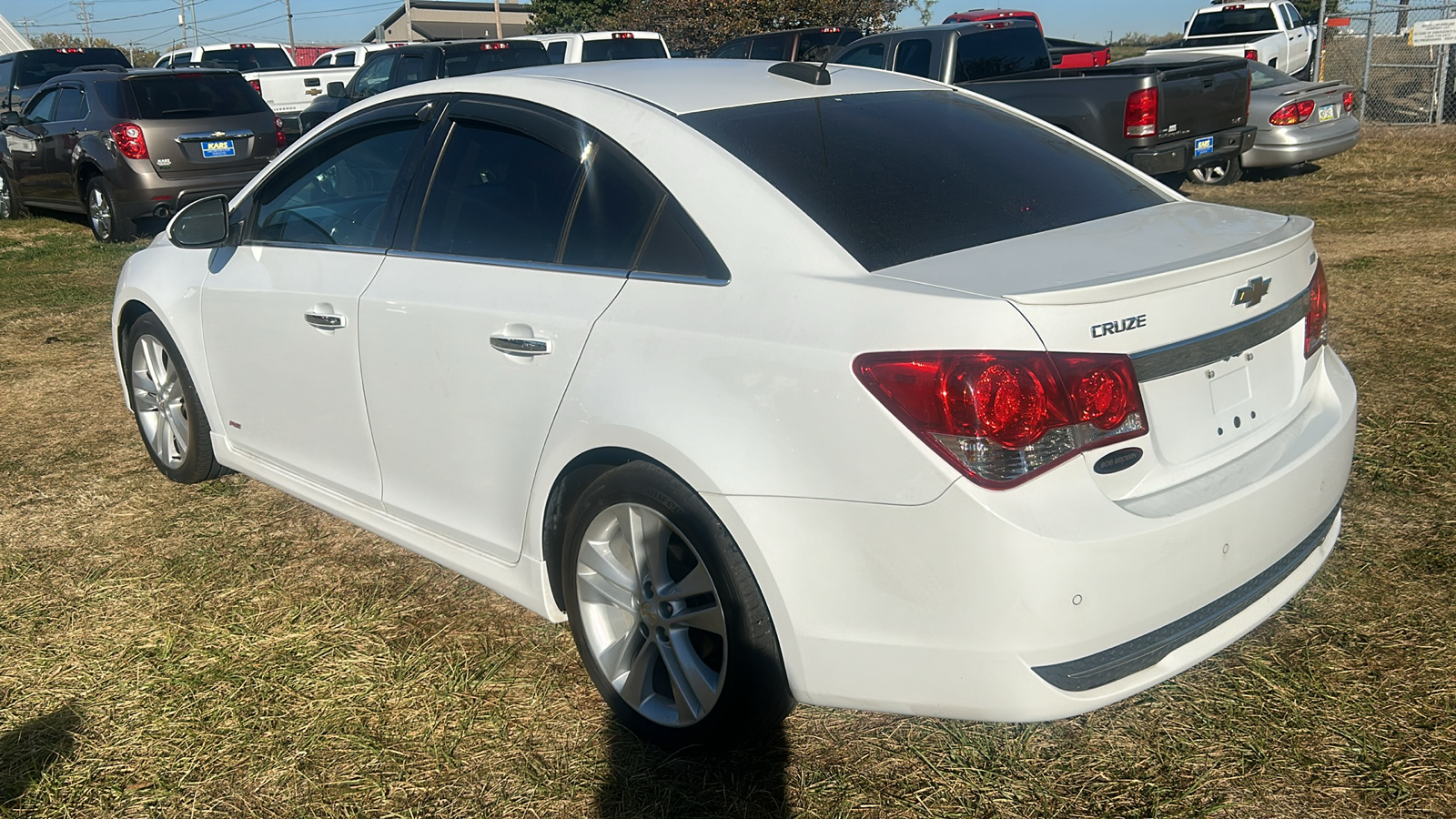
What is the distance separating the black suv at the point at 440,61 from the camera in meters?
15.1

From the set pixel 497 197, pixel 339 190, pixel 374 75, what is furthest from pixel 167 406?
pixel 374 75

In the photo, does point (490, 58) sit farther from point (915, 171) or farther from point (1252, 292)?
point (1252, 292)

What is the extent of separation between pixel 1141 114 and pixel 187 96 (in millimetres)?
9205

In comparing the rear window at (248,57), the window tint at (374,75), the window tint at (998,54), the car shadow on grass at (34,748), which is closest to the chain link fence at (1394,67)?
the window tint at (998,54)

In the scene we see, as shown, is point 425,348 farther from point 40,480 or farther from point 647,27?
point 647,27

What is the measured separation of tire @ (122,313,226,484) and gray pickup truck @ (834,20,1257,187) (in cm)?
644

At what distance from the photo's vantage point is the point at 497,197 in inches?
127

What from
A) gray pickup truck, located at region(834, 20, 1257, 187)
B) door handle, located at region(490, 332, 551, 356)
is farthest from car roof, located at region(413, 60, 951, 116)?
gray pickup truck, located at region(834, 20, 1257, 187)

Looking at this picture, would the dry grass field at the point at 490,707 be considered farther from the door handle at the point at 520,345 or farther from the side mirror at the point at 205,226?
the side mirror at the point at 205,226

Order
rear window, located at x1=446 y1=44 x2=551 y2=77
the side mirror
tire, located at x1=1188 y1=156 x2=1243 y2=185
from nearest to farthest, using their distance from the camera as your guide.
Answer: the side mirror
tire, located at x1=1188 y1=156 x2=1243 y2=185
rear window, located at x1=446 y1=44 x2=551 y2=77

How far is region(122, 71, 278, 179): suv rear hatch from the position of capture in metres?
11.5

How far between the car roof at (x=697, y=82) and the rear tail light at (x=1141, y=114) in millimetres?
6232

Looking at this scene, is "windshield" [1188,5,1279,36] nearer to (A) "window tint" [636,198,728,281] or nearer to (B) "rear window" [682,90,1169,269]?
(B) "rear window" [682,90,1169,269]

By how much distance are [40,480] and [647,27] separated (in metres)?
25.8
